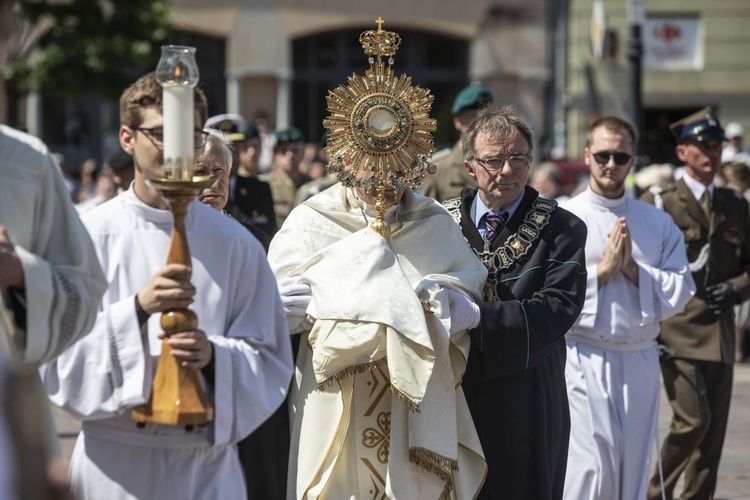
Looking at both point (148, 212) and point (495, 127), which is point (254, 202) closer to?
point (495, 127)

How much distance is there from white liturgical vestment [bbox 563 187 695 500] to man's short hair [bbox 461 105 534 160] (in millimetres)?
1077

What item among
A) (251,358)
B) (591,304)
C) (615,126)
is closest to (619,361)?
(591,304)

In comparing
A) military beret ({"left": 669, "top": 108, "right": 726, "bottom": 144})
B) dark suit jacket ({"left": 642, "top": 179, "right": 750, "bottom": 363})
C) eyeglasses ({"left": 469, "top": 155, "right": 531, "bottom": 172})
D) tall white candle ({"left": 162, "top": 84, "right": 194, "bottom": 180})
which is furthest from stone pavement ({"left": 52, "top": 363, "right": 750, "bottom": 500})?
tall white candle ({"left": 162, "top": 84, "right": 194, "bottom": 180})

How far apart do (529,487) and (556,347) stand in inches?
24.5

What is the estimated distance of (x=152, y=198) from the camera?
13.6 feet

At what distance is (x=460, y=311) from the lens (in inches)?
Answer: 211

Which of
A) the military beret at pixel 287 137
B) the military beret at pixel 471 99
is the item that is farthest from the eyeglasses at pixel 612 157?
the military beret at pixel 287 137

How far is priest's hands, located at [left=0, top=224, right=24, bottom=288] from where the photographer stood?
3393mm

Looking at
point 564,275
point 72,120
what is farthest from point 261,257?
point 72,120

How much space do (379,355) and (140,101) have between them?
1532 millimetres

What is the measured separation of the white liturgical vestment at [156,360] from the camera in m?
3.92

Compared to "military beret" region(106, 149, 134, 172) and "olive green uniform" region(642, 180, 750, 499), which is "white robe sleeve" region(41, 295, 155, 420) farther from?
"olive green uniform" region(642, 180, 750, 499)

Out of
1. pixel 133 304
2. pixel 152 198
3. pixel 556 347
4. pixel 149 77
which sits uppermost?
pixel 149 77

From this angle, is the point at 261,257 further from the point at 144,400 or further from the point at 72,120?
the point at 72,120
